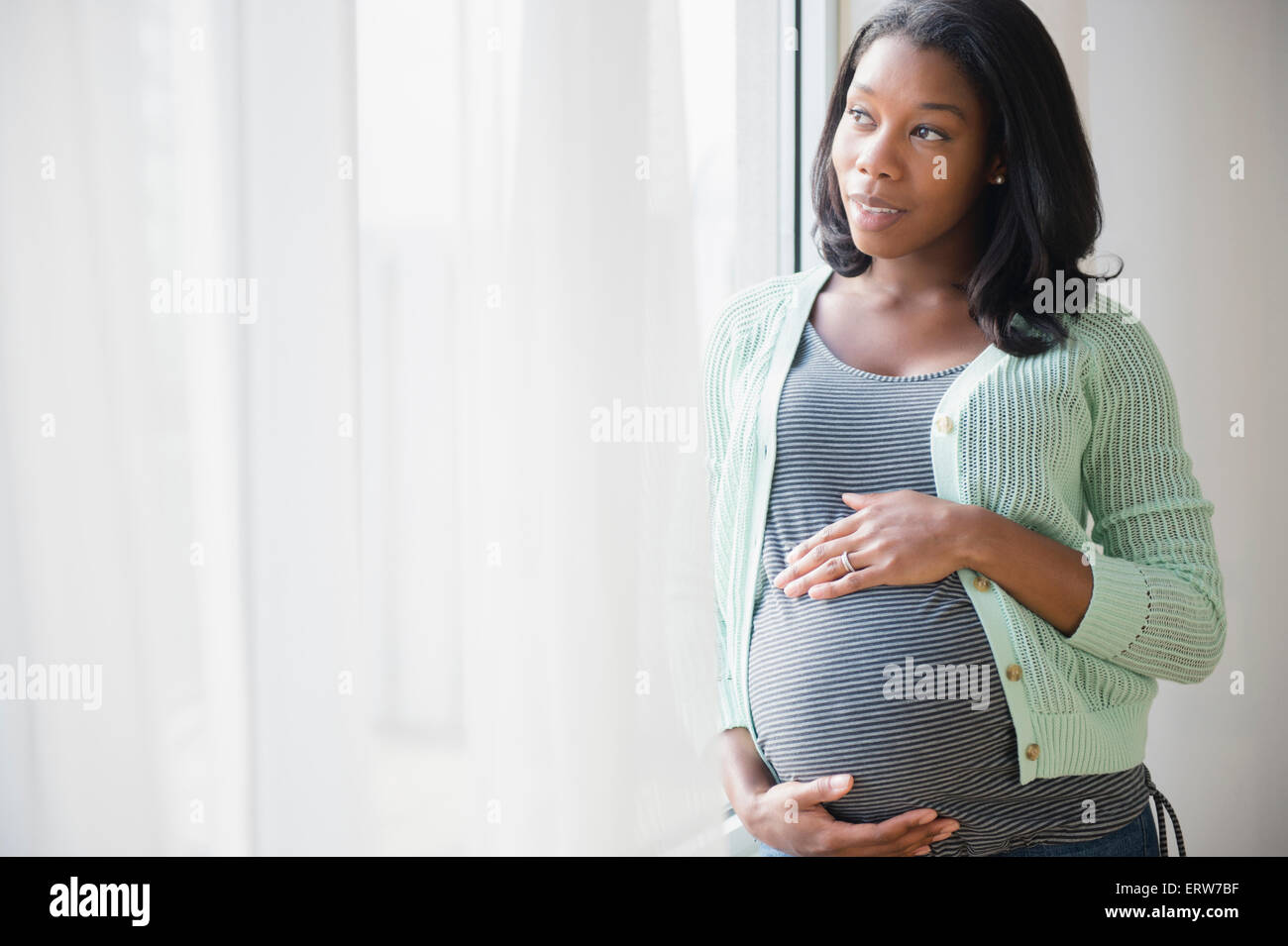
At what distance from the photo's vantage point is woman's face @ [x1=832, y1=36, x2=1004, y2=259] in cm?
91

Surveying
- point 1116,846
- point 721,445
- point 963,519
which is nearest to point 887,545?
point 963,519

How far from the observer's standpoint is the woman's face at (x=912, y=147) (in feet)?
2.98

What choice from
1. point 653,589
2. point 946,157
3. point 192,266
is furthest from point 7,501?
point 946,157

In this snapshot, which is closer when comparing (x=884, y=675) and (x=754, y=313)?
(x=884, y=675)

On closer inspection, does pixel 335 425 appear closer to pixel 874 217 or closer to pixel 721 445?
pixel 721 445

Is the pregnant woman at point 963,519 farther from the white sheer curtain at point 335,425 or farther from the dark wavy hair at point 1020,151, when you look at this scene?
the white sheer curtain at point 335,425

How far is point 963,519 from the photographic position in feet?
2.84

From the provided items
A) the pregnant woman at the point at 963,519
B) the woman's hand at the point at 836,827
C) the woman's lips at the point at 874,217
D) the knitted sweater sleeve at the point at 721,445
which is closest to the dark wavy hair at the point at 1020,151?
the pregnant woman at the point at 963,519

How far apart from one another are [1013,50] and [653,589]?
657mm

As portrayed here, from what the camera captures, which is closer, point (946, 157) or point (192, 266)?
point (192, 266)

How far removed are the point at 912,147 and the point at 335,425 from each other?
0.59 meters

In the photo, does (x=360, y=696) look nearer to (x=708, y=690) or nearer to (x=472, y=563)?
(x=472, y=563)

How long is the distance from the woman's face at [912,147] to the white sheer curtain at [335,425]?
257 mm
